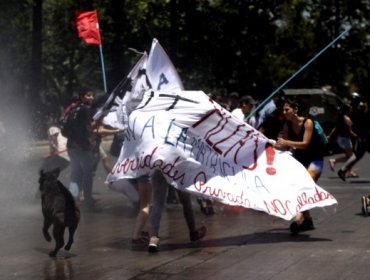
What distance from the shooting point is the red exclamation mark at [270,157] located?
35.6ft

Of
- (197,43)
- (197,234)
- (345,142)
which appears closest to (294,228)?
(197,234)

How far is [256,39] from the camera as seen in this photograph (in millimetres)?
40844

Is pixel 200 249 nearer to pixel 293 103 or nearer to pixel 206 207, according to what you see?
pixel 293 103

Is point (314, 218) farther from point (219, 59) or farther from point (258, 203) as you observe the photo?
point (219, 59)

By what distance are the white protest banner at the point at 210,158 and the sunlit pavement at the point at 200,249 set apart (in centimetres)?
48

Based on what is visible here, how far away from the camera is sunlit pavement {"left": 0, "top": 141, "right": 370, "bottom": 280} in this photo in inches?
348

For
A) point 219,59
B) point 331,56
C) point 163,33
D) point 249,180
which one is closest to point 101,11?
point 163,33

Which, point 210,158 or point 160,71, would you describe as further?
point 160,71

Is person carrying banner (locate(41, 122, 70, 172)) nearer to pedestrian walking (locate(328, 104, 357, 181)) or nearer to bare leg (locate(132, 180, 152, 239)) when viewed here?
bare leg (locate(132, 180, 152, 239))

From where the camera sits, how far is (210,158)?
10.7 m

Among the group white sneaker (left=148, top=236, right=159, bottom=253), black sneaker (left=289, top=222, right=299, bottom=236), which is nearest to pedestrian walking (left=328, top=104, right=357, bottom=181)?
black sneaker (left=289, top=222, right=299, bottom=236)

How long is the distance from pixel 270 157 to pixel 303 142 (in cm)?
65

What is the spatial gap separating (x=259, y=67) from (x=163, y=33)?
544cm

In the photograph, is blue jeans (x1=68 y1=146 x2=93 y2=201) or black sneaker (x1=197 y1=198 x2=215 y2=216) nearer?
black sneaker (x1=197 y1=198 x2=215 y2=216)
